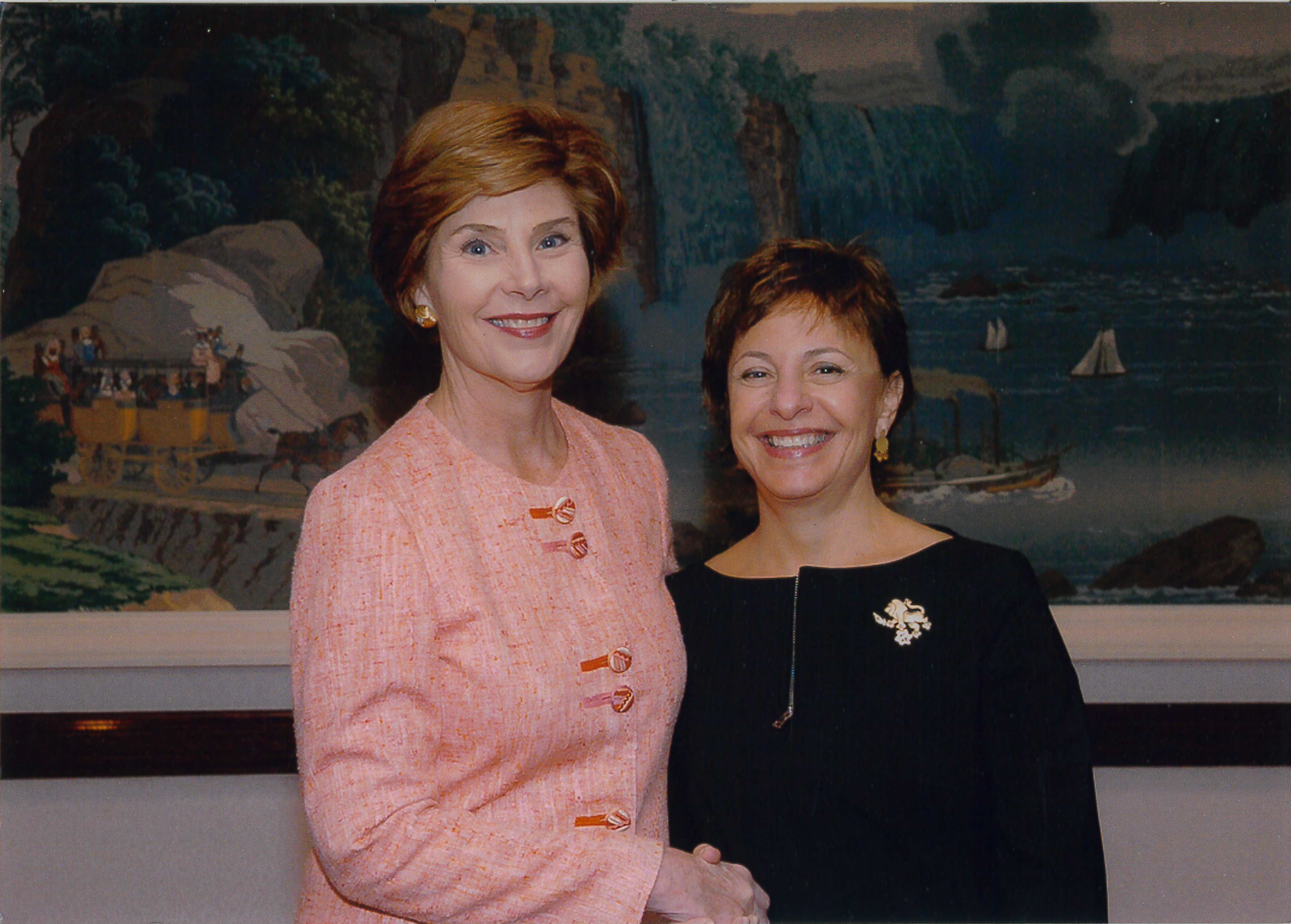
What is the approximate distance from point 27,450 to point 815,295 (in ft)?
A: 7.91

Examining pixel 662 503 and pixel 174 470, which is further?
pixel 174 470

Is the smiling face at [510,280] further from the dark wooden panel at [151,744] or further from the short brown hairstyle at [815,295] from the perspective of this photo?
the dark wooden panel at [151,744]

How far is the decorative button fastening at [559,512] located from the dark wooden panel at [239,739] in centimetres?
176

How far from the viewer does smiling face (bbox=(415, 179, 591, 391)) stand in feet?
5.54

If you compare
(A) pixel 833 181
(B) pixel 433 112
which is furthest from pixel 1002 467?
(B) pixel 433 112

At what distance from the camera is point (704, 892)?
5.47 feet

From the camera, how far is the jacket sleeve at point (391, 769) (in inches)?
60.2

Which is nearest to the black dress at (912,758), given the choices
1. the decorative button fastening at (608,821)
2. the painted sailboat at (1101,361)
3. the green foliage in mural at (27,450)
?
the decorative button fastening at (608,821)

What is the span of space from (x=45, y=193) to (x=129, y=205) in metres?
0.23

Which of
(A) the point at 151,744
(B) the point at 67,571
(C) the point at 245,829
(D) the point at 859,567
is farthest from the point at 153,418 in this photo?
(D) the point at 859,567

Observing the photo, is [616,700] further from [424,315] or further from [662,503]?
[424,315]

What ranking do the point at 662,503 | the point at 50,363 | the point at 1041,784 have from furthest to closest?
the point at 50,363 → the point at 662,503 → the point at 1041,784

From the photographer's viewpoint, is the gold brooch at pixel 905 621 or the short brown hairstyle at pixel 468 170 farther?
the gold brooch at pixel 905 621

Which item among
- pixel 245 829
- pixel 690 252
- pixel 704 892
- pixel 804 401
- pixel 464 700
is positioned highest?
pixel 690 252
